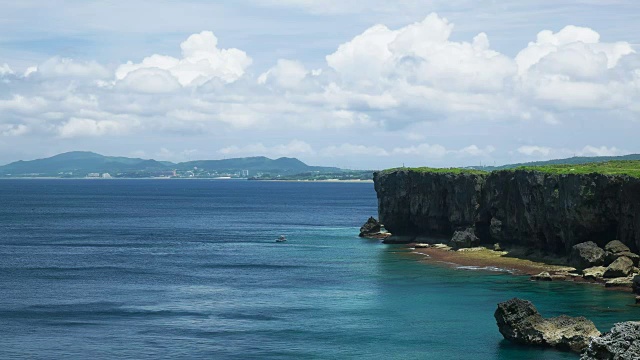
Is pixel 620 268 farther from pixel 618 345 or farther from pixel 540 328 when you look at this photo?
pixel 618 345

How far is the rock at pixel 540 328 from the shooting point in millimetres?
63844

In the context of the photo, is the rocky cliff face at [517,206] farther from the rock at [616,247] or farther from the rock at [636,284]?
the rock at [636,284]

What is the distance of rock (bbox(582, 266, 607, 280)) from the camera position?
316 ft

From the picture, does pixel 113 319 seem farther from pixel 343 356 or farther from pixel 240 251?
pixel 240 251

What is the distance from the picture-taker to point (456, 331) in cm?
7244

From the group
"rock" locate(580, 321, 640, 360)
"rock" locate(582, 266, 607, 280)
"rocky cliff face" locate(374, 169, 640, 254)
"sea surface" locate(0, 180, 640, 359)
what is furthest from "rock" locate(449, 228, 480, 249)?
"rock" locate(580, 321, 640, 360)

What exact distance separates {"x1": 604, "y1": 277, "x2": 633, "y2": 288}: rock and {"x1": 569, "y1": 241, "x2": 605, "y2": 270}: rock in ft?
22.9

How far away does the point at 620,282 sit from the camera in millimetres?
91000

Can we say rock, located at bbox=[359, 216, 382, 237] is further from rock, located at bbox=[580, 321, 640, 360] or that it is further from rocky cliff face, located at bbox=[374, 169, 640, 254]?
rock, located at bbox=[580, 321, 640, 360]

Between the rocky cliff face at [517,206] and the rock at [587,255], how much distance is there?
3.98 metres

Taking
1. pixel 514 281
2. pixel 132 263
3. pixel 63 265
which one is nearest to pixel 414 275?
pixel 514 281

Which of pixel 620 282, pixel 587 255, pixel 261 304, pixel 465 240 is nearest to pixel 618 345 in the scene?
pixel 261 304

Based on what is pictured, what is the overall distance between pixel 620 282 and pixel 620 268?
3.34 meters

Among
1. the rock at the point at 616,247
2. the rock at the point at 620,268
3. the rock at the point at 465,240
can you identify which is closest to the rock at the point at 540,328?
the rock at the point at 620,268
